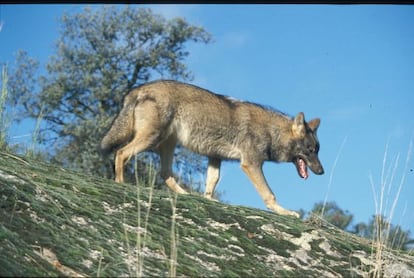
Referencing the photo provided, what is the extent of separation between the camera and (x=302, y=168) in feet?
41.6

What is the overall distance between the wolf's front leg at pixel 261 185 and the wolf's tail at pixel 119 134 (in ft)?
5.95

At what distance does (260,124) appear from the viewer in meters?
12.1

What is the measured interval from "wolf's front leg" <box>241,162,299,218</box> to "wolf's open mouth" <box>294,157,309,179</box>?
152cm

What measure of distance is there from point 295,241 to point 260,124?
257 inches

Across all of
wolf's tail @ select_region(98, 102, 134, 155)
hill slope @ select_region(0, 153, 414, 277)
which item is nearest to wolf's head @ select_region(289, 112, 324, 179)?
wolf's tail @ select_region(98, 102, 134, 155)

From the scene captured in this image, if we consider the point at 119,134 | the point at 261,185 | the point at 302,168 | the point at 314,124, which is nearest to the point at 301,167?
the point at 302,168

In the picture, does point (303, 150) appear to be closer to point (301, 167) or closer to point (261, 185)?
point (301, 167)

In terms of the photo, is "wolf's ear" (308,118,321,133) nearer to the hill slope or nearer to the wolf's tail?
the wolf's tail

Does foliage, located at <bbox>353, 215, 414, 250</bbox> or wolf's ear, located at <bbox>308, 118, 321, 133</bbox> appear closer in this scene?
foliage, located at <bbox>353, 215, 414, 250</bbox>

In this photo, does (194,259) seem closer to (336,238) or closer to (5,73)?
(336,238)

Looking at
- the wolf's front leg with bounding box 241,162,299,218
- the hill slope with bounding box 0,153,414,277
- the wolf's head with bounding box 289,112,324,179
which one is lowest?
the hill slope with bounding box 0,153,414,277

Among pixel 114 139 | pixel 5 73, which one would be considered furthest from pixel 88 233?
pixel 114 139

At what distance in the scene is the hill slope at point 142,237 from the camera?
4219 mm

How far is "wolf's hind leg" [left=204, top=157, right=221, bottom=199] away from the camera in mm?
11104
